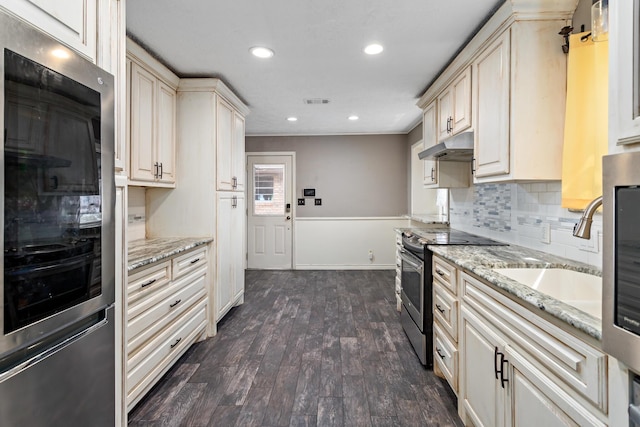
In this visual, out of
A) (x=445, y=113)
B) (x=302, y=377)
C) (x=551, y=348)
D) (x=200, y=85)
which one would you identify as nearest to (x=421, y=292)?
(x=302, y=377)

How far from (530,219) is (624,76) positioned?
1647 millimetres

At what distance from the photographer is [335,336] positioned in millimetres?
2836

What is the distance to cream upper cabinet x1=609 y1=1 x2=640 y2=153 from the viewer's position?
678mm

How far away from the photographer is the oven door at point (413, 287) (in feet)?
7.63

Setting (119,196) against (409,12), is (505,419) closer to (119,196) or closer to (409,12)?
(119,196)

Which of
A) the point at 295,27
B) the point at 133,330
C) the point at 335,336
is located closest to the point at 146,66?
the point at 295,27

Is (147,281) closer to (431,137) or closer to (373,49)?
(373,49)

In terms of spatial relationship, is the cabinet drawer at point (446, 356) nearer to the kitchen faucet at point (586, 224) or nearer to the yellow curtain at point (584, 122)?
the yellow curtain at point (584, 122)

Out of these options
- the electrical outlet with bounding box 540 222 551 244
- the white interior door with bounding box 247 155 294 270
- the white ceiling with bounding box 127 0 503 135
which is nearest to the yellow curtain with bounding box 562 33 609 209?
the electrical outlet with bounding box 540 222 551 244

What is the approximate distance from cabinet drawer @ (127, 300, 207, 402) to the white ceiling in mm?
2014

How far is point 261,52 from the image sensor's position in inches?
95.1

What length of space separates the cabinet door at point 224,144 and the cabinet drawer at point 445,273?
2034 mm

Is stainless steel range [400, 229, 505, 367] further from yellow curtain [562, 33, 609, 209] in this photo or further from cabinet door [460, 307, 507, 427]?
yellow curtain [562, 33, 609, 209]

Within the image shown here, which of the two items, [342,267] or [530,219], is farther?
[342,267]
